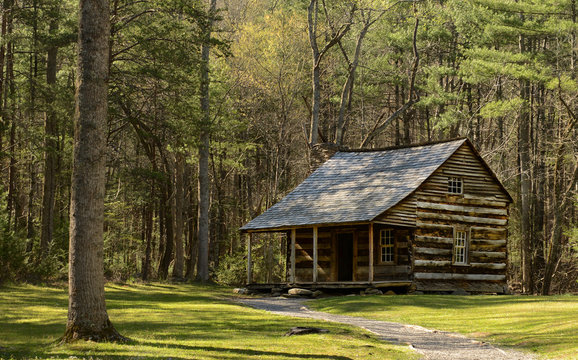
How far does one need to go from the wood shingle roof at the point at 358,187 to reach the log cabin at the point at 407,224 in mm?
58

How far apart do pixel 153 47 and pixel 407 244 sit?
13434mm

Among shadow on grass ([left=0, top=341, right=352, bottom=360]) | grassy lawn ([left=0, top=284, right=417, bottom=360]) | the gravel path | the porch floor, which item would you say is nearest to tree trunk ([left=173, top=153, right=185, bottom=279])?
the porch floor

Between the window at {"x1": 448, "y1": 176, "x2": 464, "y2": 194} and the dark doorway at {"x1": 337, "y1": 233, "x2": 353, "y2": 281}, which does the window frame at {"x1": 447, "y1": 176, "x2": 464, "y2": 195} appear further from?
the dark doorway at {"x1": 337, "y1": 233, "x2": 353, "y2": 281}

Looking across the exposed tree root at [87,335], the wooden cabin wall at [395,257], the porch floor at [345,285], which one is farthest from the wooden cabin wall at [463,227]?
the exposed tree root at [87,335]

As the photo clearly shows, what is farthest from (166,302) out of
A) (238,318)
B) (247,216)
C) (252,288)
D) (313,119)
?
(247,216)

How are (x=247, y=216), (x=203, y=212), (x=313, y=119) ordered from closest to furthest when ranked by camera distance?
(x=203, y=212), (x=313, y=119), (x=247, y=216)

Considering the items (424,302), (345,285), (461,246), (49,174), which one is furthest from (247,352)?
(49,174)

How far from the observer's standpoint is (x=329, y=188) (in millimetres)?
31188

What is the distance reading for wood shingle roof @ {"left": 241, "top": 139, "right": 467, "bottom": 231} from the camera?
2750cm

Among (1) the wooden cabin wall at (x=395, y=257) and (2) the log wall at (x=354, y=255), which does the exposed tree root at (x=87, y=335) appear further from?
(1) the wooden cabin wall at (x=395, y=257)

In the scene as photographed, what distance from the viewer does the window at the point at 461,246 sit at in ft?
96.6

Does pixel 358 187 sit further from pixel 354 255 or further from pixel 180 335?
pixel 180 335

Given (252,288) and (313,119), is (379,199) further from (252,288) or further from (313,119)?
(313,119)

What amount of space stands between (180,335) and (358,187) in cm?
1727
